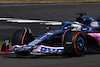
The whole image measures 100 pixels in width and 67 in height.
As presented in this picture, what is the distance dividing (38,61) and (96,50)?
8.03ft

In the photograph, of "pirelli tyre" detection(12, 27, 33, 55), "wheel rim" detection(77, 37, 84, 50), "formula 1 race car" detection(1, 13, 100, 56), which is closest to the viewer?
"formula 1 race car" detection(1, 13, 100, 56)

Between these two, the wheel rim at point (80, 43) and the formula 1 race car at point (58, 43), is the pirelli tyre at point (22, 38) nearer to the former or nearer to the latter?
the formula 1 race car at point (58, 43)

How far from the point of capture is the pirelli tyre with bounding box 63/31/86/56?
362 inches

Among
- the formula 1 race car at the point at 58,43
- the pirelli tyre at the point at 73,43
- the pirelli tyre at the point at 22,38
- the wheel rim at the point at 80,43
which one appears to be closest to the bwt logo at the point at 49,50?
the formula 1 race car at the point at 58,43

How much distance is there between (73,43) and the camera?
920cm

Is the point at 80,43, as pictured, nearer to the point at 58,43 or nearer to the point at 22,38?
the point at 58,43

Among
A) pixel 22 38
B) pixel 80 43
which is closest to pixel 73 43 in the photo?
pixel 80 43

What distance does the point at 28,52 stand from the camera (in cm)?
993

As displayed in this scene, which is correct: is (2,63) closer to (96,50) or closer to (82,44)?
(82,44)

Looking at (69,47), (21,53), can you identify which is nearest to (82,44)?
(69,47)

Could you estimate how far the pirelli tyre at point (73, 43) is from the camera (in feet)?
30.2

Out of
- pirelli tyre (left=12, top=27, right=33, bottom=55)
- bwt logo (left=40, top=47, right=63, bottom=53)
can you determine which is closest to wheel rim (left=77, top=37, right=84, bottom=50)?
bwt logo (left=40, top=47, right=63, bottom=53)

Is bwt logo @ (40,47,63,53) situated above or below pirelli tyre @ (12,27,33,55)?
below

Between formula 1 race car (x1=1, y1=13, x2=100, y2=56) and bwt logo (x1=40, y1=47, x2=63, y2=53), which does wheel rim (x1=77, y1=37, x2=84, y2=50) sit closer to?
formula 1 race car (x1=1, y1=13, x2=100, y2=56)
